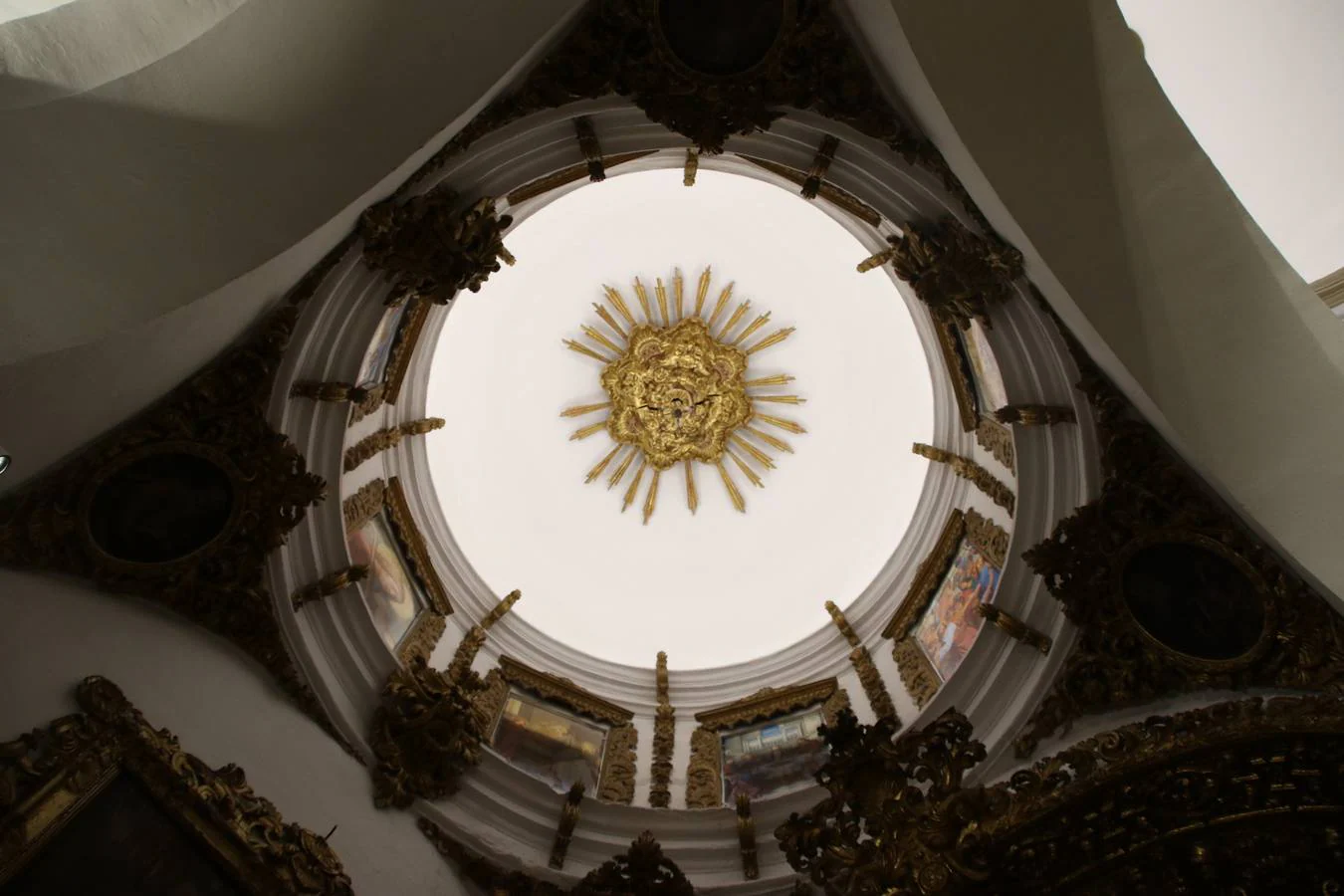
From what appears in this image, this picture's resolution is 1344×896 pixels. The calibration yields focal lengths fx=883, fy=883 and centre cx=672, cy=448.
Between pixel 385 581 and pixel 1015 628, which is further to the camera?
pixel 385 581

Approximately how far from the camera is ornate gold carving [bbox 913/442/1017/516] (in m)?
8.81

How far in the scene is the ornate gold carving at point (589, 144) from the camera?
7.66m

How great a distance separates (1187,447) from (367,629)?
7380mm

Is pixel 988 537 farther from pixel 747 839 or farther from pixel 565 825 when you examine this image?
pixel 565 825

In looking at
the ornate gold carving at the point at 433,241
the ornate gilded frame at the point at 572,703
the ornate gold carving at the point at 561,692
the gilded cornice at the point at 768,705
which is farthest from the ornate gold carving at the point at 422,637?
the ornate gold carving at the point at 433,241

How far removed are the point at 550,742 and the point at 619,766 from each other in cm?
84

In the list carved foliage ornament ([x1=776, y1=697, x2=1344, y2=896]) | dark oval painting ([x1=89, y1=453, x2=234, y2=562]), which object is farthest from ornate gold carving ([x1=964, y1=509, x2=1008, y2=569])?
dark oval painting ([x1=89, y1=453, x2=234, y2=562])

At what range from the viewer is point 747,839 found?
8492 millimetres

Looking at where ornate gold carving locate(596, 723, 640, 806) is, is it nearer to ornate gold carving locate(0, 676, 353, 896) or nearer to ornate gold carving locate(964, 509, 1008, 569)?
ornate gold carving locate(0, 676, 353, 896)

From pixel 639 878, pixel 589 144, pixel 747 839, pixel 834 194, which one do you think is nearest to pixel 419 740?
pixel 639 878

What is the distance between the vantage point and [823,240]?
13.4 m

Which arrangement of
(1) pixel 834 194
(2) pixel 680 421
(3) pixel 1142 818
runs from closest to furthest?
(3) pixel 1142 818
(1) pixel 834 194
(2) pixel 680 421

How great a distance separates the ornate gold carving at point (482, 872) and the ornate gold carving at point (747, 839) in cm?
180

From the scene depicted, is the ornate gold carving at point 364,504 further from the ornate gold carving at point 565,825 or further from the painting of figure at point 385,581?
the ornate gold carving at point 565,825
